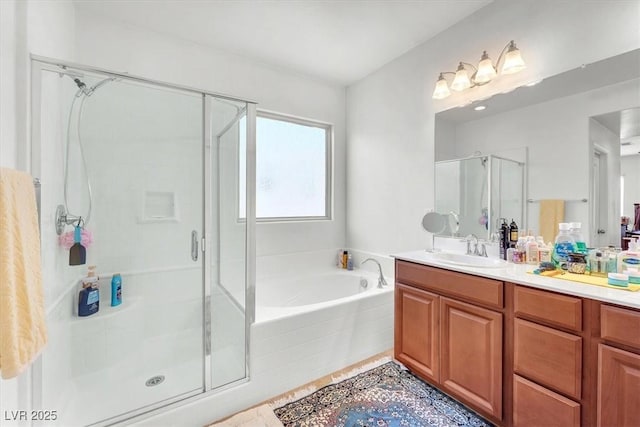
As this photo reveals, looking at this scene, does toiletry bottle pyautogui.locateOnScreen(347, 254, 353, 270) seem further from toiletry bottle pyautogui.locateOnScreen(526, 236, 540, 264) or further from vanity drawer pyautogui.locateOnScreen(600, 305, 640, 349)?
vanity drawer pyautogui.locateOnScreen(600, 305, 640, 349)

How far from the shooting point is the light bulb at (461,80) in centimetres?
197

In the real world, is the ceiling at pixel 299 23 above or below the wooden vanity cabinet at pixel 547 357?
above

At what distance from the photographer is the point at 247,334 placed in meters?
1.74

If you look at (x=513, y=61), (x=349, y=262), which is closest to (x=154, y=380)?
(x=349, y=262)

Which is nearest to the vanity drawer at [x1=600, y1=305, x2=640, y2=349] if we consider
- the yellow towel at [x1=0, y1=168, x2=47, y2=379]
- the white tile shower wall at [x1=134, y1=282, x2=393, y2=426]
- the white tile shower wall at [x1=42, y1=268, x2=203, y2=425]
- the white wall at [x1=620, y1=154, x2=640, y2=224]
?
the white wall at [x1=620, y1=154, x2=640, y2=224]

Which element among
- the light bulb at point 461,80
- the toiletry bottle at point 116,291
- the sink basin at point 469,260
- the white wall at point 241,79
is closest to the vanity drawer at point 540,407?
the sink basin at point 469,260

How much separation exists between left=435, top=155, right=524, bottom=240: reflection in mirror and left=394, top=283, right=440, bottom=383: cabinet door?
25.6 inches

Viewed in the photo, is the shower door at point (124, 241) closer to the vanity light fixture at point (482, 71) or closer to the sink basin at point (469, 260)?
the sink basin at point (469, 260)

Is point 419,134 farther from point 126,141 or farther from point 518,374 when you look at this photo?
point 126,141

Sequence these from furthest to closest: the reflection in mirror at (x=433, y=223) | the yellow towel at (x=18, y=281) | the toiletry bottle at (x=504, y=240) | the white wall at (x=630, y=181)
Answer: the reflection in mirror at (x=433, y=223), the toiletry bottle at (x=504, y=240), the white wall at (x=630, y=181), the yellow towel at (x=18, y=281)

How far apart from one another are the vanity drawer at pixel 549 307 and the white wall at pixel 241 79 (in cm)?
204

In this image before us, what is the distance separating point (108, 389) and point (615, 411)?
2.51m

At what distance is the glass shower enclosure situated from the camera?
59.5 inches

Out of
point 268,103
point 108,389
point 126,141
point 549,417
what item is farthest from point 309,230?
point 549,417
